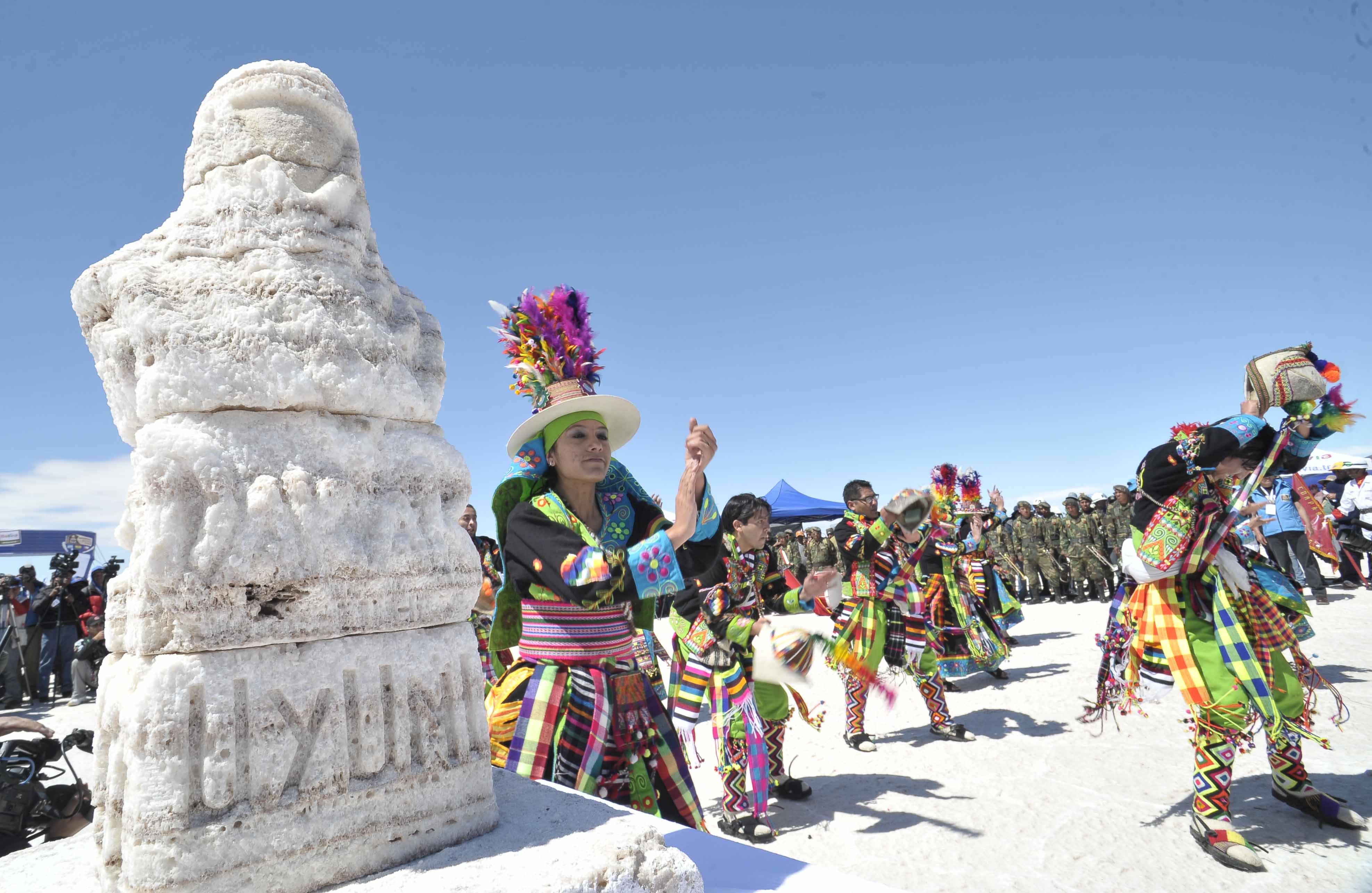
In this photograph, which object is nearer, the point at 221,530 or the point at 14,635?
the point at 221,530

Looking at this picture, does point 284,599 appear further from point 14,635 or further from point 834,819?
point 14,635

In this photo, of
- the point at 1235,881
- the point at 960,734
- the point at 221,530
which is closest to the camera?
the point at 221,530

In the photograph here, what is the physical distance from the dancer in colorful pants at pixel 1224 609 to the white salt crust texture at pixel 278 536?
3756mm

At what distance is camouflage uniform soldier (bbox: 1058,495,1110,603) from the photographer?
1445 cm

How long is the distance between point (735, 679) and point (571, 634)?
226cm

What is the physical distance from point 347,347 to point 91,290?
549 millimetres

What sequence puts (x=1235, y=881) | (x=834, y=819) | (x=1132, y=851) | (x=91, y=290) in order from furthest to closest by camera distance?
(x=834, y=819) < (x=1132, y=851) < (x=1235, y=881) < (x=91, y=290)

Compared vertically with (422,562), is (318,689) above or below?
below

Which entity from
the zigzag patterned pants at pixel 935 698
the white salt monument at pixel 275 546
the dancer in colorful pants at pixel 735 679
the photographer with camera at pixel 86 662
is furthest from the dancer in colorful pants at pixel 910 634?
the photographer with camera at pixel 86 662

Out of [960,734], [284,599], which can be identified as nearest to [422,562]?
[284,599]

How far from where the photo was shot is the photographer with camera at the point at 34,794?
303 cm

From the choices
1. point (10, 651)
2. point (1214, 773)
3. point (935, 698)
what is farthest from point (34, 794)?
point (10, 651)

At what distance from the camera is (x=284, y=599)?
4.87 feet

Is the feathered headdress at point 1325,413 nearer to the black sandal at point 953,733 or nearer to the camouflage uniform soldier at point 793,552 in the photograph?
the black sandal at point 953,733
